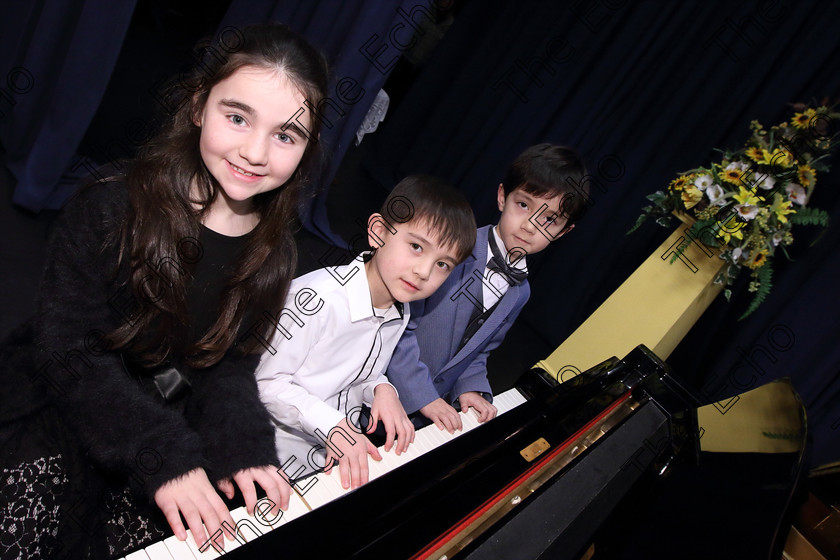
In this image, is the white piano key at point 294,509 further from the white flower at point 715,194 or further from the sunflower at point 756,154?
the sunflower at point 756,154

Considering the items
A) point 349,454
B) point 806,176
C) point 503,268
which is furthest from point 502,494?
point 806,176

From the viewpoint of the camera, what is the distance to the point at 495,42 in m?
4.79

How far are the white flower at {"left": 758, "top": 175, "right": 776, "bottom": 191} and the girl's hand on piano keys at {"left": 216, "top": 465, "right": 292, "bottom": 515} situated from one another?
8.34 ft

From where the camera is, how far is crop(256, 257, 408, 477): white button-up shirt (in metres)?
1.42

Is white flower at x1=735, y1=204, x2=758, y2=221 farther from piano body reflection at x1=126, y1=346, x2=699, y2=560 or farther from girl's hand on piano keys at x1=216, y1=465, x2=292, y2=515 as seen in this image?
girl's hand on piano keys at x1=216, y1=465, x2=292, y2=515

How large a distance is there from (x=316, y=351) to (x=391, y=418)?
0.28 metres

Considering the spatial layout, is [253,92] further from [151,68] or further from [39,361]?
[151,68]

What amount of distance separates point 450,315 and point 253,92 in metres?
1.04

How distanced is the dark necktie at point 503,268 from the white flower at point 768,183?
1453 millimetres

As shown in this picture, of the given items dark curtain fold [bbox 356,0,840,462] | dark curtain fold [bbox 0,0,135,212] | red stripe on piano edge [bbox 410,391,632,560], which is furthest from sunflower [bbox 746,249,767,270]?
dark curtain fold [bbox 0,0,135,212]

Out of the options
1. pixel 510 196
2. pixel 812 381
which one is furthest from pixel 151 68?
pixel 812 381

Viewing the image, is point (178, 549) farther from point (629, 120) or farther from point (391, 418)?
point (629, 120)

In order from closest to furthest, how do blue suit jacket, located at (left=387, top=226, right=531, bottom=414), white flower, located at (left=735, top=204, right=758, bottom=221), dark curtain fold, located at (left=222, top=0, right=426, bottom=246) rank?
blue suit jacket, located at (left=387, top=226, right=531, bottom=414) → white flower, located at (left=735, top=204, right=758, bottom=221) → dark curtain fold, located at (left=222, top=0, right=426, bottom=246)

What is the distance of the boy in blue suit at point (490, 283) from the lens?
1.82 m
